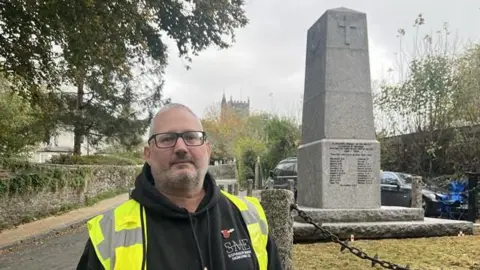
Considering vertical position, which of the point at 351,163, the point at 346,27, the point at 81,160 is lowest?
the point at 351,163

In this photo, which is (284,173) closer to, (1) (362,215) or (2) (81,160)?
(1) (362,215)

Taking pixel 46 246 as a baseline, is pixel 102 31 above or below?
above

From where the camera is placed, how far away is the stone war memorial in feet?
27.7

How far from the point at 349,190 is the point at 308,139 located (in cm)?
155

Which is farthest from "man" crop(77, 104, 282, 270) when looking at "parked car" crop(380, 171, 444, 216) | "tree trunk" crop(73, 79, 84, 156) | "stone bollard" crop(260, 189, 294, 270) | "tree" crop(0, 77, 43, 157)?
"tree trunk" crop(73, 79, 84, 156)

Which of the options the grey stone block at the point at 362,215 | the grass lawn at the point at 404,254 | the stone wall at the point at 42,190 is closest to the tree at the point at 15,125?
the stone wall at the point at 42,190

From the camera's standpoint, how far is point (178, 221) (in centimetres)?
233

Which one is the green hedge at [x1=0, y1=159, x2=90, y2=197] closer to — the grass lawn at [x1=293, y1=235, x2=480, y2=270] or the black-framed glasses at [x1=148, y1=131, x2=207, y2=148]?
the grass lawn at [x1=293, y1=235, x2=480, y2=270]

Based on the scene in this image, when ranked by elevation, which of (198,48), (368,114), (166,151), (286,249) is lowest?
(286,249)

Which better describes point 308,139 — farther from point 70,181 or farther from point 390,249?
point 70,181

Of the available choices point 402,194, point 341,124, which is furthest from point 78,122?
point 341,124

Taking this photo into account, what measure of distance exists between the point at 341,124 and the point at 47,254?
274 inches

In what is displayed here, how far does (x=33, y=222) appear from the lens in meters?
15.7

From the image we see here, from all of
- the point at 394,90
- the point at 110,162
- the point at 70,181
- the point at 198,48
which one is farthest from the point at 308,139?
the point at 110,162
